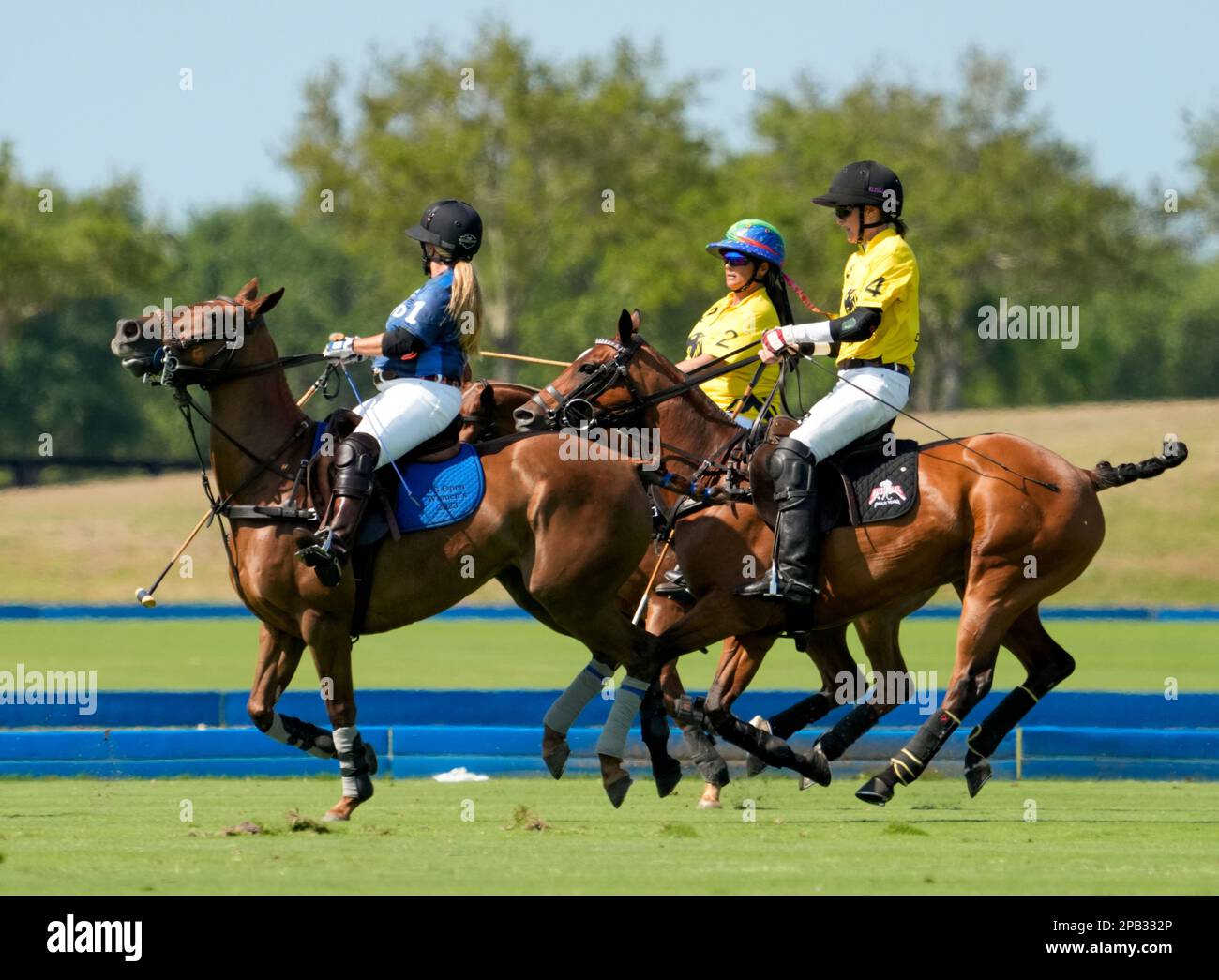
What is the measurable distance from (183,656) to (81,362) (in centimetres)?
4313

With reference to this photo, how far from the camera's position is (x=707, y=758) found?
32.9 feet

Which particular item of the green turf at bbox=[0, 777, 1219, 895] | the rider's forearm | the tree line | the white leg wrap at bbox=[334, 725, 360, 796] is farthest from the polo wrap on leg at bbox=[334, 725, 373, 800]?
the tree line

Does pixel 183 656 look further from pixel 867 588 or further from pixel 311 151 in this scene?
pixel 311 151

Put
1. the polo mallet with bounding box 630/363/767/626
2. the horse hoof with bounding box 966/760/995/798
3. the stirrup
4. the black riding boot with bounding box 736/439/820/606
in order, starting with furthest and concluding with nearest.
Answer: the polo mallet with bounding box 630/363/767/626 → the horse hoof with bounding box 966/760/995/798 → the black riding boot with bounding box 736/439/820/606 → the stirrup

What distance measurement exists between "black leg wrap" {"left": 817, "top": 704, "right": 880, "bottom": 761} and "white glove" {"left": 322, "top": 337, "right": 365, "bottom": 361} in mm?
2800

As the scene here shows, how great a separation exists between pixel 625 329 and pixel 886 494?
1406 mm

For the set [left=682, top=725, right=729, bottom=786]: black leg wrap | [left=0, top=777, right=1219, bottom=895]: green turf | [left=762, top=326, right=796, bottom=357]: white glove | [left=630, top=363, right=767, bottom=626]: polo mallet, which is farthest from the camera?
[left=630, top=363, right=767, bottom=626]: polo mallet

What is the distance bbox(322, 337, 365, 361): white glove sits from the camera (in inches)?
364

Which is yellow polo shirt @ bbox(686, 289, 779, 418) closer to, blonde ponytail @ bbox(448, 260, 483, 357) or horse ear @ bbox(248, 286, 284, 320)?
blonde ponytail @ bbox(448, 260, 483, 357)

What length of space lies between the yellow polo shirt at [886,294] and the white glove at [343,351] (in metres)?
2.18

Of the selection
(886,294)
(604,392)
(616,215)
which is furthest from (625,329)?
(616,215)

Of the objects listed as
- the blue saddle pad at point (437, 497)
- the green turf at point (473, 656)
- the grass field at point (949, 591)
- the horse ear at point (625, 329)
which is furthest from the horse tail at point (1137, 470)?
the grass field at point (949, 591)

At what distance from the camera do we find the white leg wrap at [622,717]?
9336 millimetres

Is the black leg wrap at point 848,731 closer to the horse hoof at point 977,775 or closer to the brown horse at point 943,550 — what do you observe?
the brown horse at point 943,550
